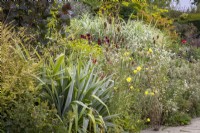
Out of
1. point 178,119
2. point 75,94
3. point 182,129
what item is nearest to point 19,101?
point 75,94

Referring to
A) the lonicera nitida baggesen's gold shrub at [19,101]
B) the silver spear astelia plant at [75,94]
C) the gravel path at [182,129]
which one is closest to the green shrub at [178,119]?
the gravel path at [182,129]

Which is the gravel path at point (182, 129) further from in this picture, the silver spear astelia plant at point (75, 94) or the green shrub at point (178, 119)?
the silver spear astelia plant at point (75, 94)

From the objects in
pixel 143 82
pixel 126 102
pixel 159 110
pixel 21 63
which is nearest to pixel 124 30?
pixel 143 82

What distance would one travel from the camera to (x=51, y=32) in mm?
6828

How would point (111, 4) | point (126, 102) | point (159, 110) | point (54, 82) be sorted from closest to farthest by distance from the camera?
point (54, 82), point (126, 102), point (159, 110), point (111, 4)

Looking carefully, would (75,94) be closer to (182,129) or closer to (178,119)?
(182,129)

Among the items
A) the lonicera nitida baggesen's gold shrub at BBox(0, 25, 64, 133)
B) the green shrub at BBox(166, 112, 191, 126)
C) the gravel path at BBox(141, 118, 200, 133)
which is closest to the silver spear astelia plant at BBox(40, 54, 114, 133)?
the lonicera nitida baggesen's gold shrub at BBox(0, 25, 64, 133)

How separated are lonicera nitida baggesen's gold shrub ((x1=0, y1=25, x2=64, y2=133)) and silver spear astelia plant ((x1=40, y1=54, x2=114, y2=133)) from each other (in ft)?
1.21

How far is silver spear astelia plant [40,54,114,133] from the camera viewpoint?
16.2ft

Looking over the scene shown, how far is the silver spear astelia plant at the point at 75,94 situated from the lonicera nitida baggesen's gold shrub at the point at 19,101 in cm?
37

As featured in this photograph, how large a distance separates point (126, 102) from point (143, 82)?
5.76 ft

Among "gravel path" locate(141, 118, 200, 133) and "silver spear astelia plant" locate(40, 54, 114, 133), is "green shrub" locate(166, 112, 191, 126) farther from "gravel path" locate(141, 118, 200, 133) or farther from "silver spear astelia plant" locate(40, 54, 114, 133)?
"silver spear astelia plant" locate(40, 54, 114, 133)

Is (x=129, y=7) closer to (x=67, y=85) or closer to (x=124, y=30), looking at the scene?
(x=124, y=30)

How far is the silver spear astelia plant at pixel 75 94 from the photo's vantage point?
493 centimetres
